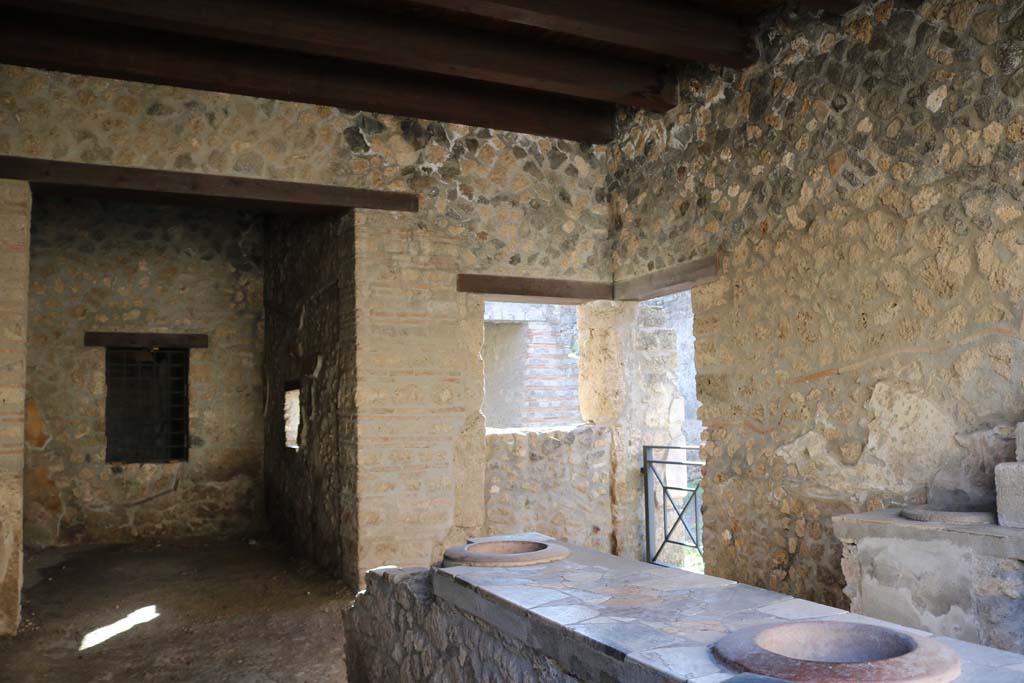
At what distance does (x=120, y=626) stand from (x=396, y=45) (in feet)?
13.3

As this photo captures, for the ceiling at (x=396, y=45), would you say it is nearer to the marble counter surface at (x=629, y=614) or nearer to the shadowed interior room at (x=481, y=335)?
the shadowed interior room at (x=481, y=335)

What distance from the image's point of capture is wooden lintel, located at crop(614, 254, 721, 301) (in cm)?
554

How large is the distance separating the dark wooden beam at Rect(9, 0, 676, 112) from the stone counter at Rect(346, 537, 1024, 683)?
3003mm

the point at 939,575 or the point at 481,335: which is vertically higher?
the point at 481,335

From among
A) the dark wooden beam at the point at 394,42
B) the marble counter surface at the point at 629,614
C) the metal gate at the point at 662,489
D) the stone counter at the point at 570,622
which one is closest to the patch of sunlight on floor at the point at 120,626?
the stone counter at the point at 570,622

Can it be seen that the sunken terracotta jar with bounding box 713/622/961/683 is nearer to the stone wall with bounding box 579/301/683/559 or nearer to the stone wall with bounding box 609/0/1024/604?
the stone wall with bounding box 609/0/1024/604

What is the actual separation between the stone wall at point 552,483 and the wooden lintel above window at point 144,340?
3.33 m

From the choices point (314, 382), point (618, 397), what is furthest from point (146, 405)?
point (618, 397)

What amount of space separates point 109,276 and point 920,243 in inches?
279

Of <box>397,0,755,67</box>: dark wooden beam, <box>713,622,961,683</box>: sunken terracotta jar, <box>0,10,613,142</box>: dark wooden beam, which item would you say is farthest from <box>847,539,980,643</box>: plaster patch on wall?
<box>0,10,613,142</box>: dark wooden beam

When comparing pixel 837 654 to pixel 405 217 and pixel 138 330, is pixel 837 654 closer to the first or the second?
pixel 405 217

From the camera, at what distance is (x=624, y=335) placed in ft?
24.8

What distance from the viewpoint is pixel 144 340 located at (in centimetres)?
805

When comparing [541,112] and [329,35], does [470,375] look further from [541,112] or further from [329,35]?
[329,35]
